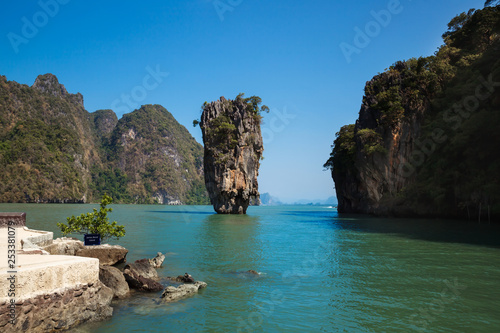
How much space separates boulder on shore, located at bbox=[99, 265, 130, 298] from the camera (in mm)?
10338

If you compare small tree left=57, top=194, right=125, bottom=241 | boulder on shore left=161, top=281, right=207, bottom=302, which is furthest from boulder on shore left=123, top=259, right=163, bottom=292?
small tree left=57, top=194, right=125, bottom=241

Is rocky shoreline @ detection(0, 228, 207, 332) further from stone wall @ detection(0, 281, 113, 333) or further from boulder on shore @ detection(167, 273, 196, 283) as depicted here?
boulder on shore @ detection(167, 273, 196, 283)

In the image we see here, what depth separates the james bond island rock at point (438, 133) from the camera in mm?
30781

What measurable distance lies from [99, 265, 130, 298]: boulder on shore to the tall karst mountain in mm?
114639

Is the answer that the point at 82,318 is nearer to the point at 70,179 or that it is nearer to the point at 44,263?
the point at 44,263

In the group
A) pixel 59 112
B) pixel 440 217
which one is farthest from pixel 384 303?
pixel 59 112

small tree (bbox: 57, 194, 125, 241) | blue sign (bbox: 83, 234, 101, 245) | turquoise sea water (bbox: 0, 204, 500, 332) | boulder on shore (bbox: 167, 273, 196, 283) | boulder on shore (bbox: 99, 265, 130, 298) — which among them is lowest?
turquoise sea water (bbox: 0, 204, 500, 332)

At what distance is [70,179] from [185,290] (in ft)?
432

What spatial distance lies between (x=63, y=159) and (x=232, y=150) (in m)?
101

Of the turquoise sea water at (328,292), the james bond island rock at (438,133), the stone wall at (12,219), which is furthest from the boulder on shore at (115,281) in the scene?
the james bond island rock at (438,133)

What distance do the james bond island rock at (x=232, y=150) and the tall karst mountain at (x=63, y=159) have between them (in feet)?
262

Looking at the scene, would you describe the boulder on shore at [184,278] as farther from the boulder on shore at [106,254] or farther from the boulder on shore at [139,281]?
the boulder on shore at [106,254]

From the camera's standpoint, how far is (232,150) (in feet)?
192

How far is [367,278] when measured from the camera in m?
12.9
